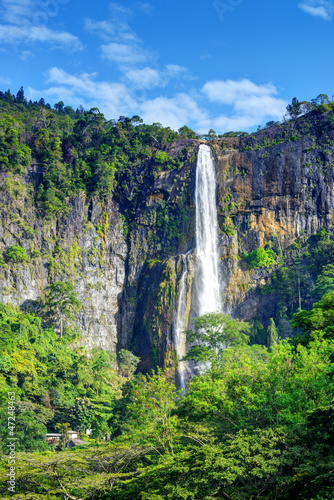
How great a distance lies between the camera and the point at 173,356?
43.5 metres

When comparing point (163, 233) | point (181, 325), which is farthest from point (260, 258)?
point (163, 233)

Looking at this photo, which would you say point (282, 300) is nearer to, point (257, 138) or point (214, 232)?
point (214, 232)

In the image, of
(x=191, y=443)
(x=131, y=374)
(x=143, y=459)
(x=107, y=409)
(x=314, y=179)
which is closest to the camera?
(x=191, y=443)

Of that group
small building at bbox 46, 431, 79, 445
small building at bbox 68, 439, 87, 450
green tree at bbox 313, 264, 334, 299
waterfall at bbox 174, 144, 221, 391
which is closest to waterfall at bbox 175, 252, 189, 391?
waterfall at bbox 174, 144, 221, 391

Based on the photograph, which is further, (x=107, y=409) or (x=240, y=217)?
(x=240, y=217)

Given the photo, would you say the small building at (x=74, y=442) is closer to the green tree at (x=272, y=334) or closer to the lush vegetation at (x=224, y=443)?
the lush vegetation at (x=224, y=443)

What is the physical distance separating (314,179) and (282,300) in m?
11.2

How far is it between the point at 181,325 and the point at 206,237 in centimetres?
847

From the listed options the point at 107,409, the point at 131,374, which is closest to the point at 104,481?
the point at 107,409

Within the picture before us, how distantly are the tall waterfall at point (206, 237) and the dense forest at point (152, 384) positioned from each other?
2756 mm

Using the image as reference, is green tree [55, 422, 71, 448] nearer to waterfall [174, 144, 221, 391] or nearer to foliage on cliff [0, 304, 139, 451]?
foliage on cliff [0, 304, 139, 451]

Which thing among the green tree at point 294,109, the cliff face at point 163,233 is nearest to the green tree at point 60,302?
the cliff face at point 163,233

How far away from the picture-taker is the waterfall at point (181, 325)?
4288 centimetres

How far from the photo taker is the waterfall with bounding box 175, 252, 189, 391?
4288 centimetres
